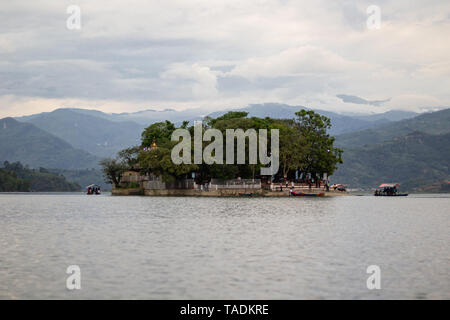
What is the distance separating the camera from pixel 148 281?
2530cm
